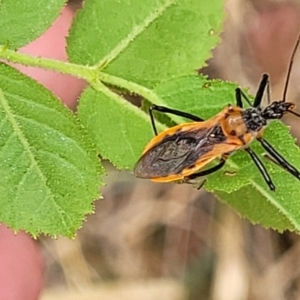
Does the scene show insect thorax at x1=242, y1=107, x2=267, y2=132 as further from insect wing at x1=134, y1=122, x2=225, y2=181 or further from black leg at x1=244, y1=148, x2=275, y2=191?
black leg at x1=244, y1=148, x2=275, y2=191

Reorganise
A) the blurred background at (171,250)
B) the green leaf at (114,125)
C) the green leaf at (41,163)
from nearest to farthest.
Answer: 1. the green leaf at (41,163)
2. the green leaf at (114,125)
3. the blurred background at (171,250)

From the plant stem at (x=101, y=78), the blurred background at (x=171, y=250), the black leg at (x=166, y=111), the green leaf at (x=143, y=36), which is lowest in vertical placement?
the blurred background at (x=171, y=250)

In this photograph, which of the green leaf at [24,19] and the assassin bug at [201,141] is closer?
the green leaf at [24,19]

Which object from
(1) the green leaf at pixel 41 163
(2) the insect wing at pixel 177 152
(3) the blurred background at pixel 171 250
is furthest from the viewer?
(3) the blurred background at pixel 171 250

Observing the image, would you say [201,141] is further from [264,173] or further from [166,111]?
[264,173]

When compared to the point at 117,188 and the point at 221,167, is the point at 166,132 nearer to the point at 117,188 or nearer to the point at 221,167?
the point at 221,167

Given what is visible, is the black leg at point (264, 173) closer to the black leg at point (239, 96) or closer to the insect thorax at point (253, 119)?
the black leg at point (239, 96)


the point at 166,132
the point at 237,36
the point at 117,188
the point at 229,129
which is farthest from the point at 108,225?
the point at 166,132

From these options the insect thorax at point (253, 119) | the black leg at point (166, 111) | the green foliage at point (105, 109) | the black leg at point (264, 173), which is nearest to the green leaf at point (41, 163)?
the green foliage at point (105, 109)
